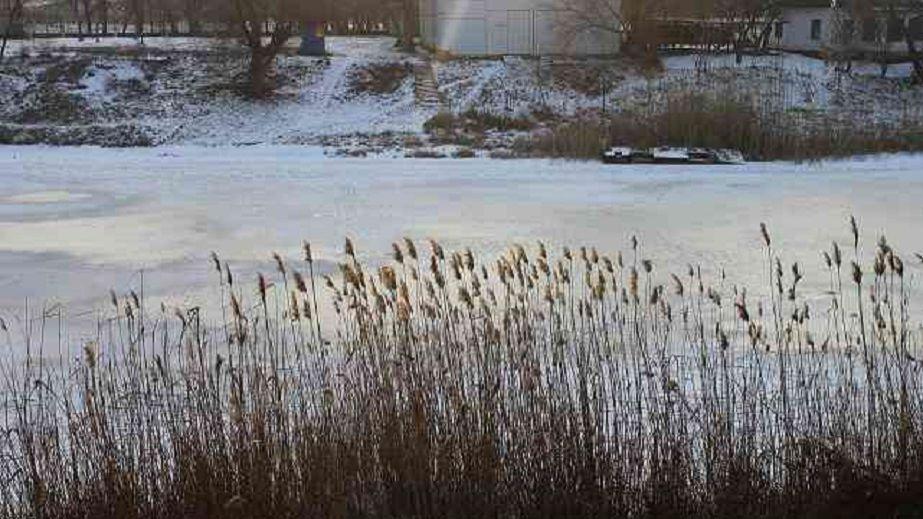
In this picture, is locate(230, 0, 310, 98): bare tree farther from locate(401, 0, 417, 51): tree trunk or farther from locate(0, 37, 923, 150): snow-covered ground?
locate(401, 0, 417, 51): tree trunk

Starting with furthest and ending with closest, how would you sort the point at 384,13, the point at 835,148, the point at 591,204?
the point at 384,13 < the point at 835,148 < the point at 591,204

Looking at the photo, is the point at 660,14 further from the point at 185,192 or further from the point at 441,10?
the point at 185,192

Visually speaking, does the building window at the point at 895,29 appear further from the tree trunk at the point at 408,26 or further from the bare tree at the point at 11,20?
the bare tree at the point at 11,20

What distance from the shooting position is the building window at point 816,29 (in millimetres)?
47906

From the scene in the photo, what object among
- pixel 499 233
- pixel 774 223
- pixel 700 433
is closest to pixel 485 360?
pixel 700 433

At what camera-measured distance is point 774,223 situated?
15.6m

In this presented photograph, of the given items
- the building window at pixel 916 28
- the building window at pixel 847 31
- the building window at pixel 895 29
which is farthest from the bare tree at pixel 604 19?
the building window at pixel 916 28

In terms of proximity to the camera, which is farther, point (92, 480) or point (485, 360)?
point (485, 360)

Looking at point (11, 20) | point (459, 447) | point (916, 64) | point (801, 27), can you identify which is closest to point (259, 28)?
point (11, 20)

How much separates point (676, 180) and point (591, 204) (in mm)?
3836

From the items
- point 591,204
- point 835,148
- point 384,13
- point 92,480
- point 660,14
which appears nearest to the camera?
point 92,480

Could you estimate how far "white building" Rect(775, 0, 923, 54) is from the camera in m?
41.4

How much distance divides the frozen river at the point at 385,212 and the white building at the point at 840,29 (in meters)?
18.3

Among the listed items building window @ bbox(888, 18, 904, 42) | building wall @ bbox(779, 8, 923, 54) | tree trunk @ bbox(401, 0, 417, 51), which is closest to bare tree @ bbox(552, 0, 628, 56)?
tree trunk @ bbox(401, 0, 417, 51)
